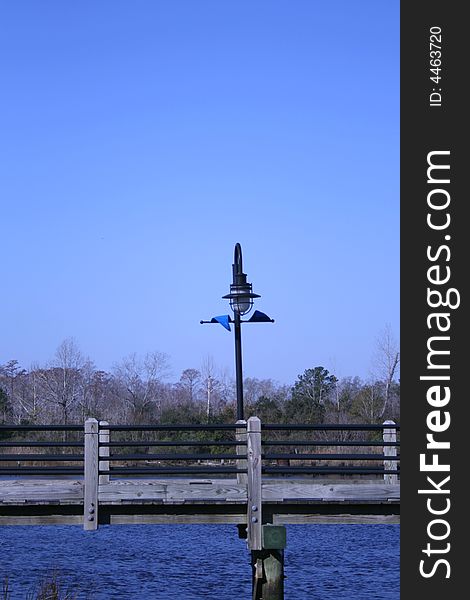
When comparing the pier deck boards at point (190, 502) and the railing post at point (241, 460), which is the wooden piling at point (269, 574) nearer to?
the pier deck boards at point (190, 502)

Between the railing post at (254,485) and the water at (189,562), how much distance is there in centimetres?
728

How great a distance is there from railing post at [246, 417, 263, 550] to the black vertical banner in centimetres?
393

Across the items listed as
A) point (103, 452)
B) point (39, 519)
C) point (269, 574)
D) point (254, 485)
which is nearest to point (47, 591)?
point (39, 519)

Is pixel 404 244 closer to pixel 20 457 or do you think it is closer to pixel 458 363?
pixel 458 363

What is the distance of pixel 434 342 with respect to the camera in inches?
410

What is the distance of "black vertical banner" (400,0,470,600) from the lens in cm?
1032

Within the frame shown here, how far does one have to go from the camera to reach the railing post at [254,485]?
14398 mm

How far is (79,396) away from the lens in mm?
93938

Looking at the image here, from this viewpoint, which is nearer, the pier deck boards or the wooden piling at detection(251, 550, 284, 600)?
the pier deck boards

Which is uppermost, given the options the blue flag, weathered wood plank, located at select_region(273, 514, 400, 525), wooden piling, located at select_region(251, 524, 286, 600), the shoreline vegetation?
the blue flag

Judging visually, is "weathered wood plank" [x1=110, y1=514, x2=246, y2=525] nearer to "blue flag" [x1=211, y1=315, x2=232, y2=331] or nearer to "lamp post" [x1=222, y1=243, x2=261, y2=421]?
"lamp post" [x1=222, y1=243, x2=261, y2=421]

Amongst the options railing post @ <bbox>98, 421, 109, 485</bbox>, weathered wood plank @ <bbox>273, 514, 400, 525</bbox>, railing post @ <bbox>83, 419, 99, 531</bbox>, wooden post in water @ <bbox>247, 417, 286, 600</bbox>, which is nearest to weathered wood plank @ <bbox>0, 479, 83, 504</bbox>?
railing post @ <bbox>83, 419, 99, 531</bbox>

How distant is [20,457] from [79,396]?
79338 mm

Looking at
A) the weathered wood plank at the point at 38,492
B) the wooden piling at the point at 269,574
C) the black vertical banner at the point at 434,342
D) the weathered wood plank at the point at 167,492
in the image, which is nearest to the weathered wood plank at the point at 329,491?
the weathered wood plank at the point at 167,492
